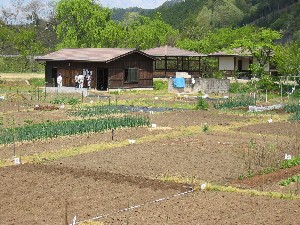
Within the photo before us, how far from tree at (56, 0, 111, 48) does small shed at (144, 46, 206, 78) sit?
672 centimetres

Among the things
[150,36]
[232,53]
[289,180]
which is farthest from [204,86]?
[289,180]

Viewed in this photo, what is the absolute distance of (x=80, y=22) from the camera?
5428 centimetres

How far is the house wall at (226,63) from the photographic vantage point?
169 feet

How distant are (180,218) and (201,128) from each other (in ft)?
36.6

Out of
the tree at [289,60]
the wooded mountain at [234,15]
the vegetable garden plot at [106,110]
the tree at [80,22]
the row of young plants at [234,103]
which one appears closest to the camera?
the vegetable garden plot at [106,110]

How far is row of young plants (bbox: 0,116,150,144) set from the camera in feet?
58.5

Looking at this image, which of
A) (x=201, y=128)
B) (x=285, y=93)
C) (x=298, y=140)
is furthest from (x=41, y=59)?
(x=298, y=140)

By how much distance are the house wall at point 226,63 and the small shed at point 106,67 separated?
1224 cm

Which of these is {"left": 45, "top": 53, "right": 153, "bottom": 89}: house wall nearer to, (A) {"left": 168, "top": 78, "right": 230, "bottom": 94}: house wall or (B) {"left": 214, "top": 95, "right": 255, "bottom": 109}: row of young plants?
(A) {"left": 168, "top": 78, "right": 230, "bottom": 94}: house wall

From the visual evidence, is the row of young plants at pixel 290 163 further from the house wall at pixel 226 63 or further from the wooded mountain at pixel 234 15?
the wooded mountain at pixel 234 15

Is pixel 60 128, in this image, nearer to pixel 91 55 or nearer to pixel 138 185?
pixel 138 185

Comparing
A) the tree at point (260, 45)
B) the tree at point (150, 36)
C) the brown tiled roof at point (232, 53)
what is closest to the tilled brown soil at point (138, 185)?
the tree at point (260, 45)

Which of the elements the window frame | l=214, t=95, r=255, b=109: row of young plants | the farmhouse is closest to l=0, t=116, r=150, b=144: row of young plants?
l=214, t=95, r=255, b=109: row of young plants

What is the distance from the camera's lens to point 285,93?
3578 centimetres
